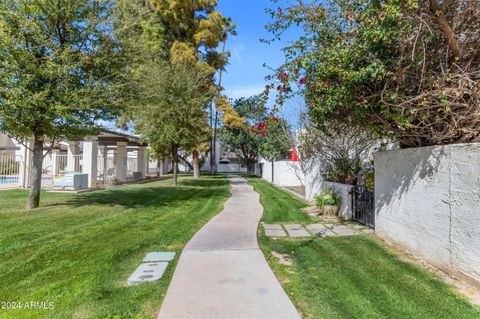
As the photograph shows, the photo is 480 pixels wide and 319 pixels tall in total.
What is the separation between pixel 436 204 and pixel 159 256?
442cm

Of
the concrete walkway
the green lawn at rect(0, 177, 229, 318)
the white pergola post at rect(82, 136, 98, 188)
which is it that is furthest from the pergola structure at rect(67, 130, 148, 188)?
the concrete walkway

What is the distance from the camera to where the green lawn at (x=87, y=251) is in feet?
10.5

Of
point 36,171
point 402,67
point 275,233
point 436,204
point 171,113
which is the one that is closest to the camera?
point 436,204

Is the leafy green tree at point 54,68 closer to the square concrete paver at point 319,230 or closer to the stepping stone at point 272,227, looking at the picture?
the stepping stone at point 272,227

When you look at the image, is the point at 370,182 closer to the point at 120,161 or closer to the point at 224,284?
the point at 224,284

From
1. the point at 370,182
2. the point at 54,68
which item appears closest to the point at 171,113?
the point at 54,68

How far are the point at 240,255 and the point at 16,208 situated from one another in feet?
26.1

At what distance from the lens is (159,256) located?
475 cm

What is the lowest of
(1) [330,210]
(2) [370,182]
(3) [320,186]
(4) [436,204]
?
(1) [330,210]

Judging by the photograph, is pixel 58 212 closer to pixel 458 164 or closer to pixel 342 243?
pixel 342 243

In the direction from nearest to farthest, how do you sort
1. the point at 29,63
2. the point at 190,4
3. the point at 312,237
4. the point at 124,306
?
the point at 124,306, the point at 312,237, the point at 29,63, the point at 190,4

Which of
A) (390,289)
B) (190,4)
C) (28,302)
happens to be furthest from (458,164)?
(190,4)

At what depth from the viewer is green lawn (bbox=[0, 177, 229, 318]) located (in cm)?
319

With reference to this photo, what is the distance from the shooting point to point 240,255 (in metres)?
4.77
